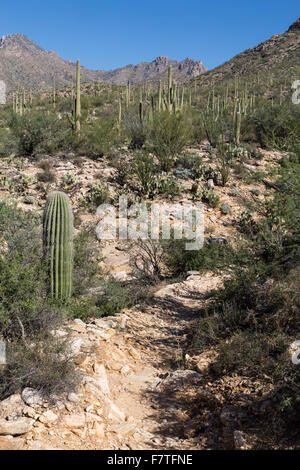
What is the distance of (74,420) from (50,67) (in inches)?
4846

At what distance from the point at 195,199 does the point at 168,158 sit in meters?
2.28

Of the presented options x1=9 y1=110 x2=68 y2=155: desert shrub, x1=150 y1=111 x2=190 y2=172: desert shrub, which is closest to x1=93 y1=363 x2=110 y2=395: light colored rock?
x1=150 y1=111 x2=190 y2=172: desert shrub

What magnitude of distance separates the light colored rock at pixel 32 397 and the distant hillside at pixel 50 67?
80.2 metres

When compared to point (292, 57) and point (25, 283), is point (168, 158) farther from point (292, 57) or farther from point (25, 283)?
point (292, 57)

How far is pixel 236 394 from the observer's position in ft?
12.0

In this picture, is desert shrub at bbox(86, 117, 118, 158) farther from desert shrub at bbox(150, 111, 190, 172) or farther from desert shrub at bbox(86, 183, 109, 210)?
desert shrub at bbox(86, 183, 109, 210)

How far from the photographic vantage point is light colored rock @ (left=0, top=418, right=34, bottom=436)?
2936mm

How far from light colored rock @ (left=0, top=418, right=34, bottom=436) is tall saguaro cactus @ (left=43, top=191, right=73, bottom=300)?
2.57m

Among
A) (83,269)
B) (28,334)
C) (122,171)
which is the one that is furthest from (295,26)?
(28,334)

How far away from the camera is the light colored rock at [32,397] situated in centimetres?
327

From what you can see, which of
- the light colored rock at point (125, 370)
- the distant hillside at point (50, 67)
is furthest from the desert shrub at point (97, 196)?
the distant hillside at point (50, 67)

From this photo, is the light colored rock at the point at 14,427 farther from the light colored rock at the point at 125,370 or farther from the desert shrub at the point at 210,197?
the desert shrub at the point at 210,197

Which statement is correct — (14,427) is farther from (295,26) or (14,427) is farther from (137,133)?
(295,26)
